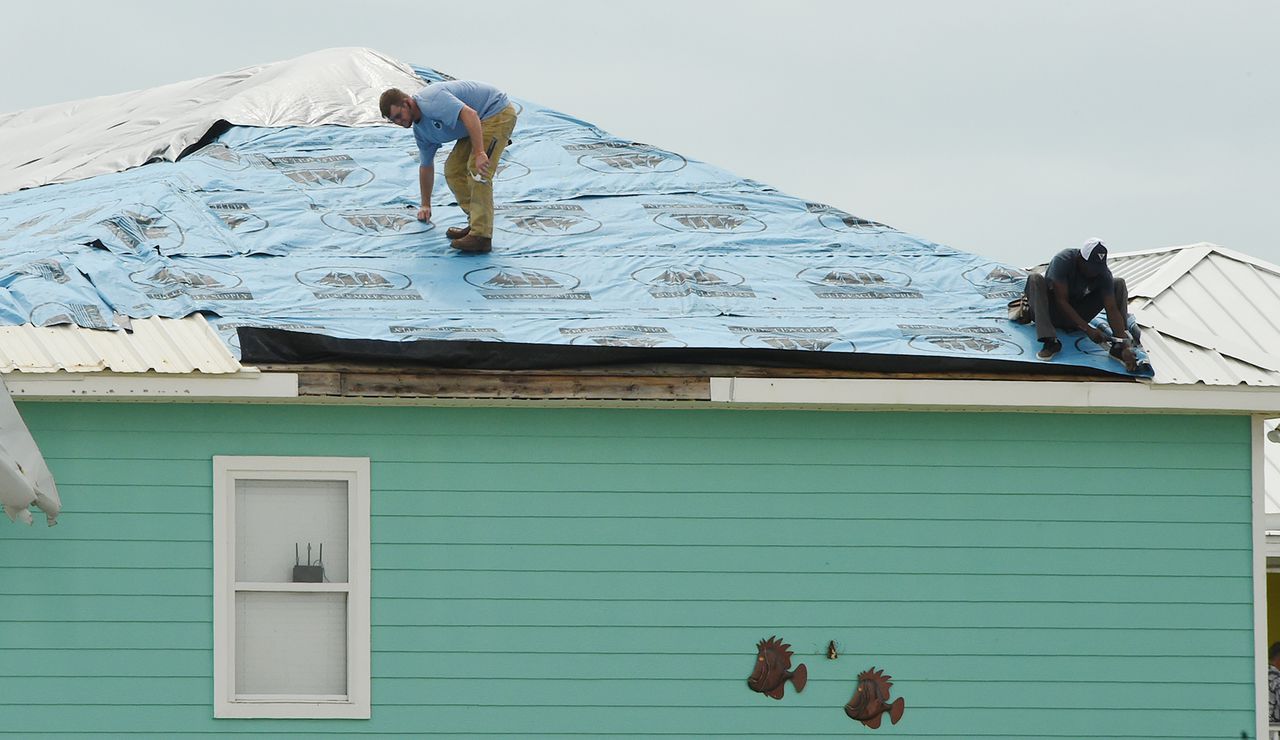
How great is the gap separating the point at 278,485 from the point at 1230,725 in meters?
5.92

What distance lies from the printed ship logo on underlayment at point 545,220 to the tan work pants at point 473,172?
1.13 feet

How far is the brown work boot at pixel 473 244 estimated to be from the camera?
10859 millimetres

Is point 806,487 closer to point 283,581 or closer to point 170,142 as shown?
point 283,581

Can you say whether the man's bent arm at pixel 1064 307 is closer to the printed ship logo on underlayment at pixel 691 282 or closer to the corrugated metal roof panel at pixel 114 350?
the printed ship logo on underlayment at pixel 691 282

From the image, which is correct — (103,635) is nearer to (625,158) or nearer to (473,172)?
(473,172)

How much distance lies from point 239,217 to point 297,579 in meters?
3.46

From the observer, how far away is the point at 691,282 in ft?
34.4

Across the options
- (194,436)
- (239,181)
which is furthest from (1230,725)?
(239,181)

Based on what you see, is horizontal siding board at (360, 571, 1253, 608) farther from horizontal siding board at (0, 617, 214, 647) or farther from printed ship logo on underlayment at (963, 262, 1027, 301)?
printed ship logo on underlayment at (963, 262, 1027, 301)

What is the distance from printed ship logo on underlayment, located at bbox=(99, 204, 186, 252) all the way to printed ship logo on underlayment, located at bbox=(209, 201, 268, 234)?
0.42 m

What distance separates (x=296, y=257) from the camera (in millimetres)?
10602

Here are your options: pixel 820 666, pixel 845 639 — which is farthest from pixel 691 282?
pixel 820 666

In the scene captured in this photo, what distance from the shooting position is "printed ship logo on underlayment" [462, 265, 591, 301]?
33.3ft

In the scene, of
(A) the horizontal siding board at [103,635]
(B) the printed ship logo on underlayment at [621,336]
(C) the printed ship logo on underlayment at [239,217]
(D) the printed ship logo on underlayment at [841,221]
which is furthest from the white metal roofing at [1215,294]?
(A) the horizontal siding board at [103,635]
